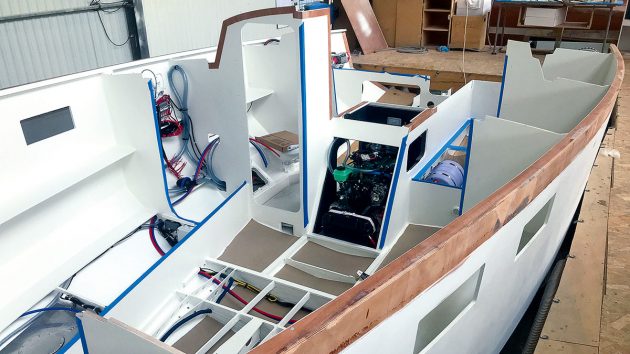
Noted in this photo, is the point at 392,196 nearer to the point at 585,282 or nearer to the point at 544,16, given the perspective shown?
the point at 585,282

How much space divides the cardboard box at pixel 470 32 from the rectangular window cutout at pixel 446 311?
6317mm

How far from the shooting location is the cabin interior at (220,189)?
2170mm

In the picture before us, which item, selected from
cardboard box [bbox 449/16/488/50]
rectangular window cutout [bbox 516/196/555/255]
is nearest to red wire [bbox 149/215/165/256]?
rectangular window cutout [bbox 516/196/555/255]

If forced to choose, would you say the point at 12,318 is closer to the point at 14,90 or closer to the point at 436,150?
the point at 14,90

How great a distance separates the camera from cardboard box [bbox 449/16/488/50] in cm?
708

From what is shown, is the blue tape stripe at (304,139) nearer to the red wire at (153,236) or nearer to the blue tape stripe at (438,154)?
the blue tape stripe at (438,154)

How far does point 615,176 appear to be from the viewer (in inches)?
119

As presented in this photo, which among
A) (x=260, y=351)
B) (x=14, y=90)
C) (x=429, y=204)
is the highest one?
(x=14, y=90)

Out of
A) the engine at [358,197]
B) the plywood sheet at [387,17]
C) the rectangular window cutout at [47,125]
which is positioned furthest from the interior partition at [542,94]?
the plywood sheet at [387,17]

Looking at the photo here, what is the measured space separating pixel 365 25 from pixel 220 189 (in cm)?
497

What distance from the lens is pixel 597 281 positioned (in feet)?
7.14

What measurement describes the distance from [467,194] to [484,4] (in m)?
5.66

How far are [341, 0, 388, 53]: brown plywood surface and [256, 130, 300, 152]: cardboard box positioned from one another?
383 centimetres

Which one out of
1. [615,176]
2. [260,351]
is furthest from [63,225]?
[615,176]
